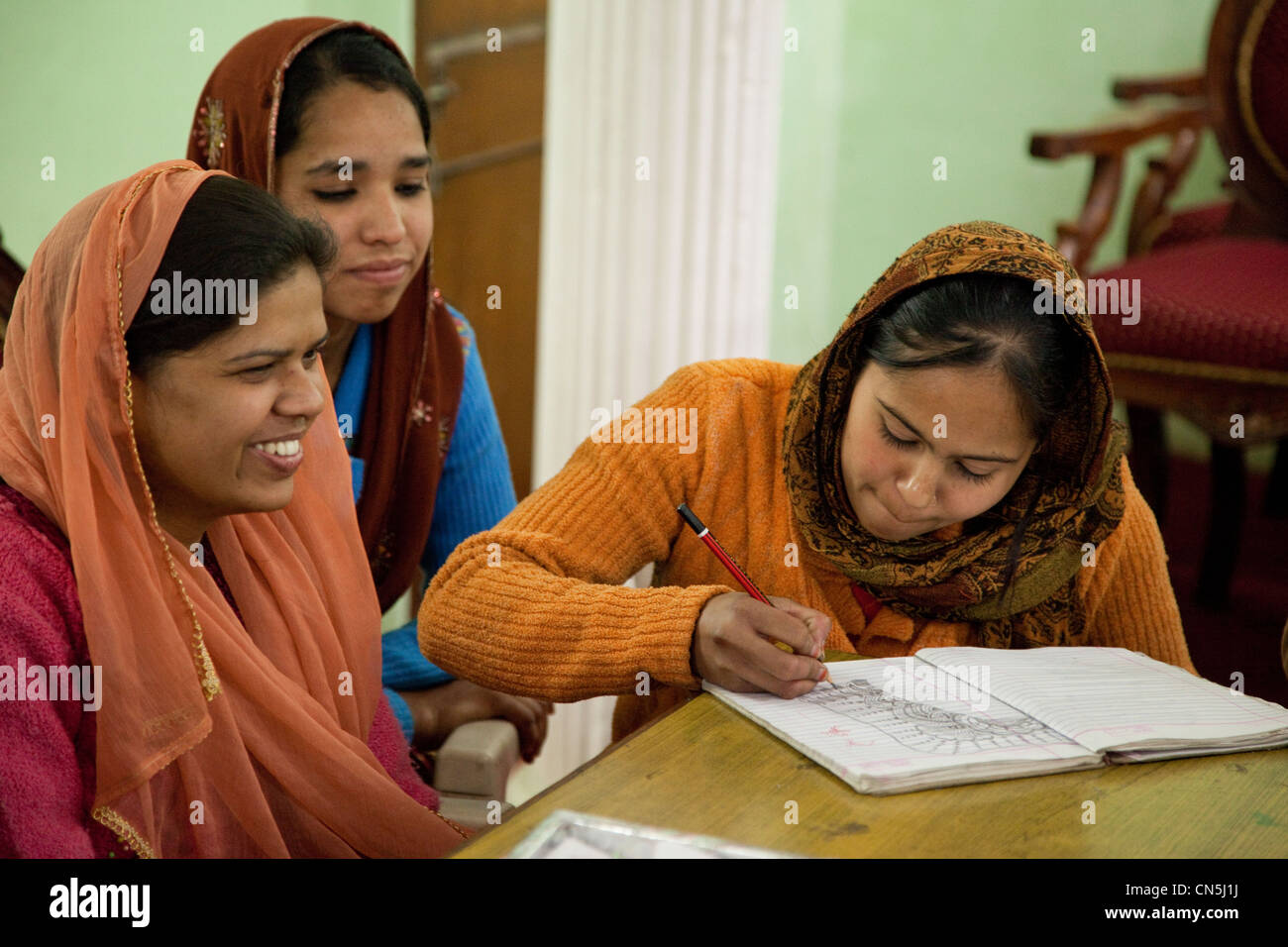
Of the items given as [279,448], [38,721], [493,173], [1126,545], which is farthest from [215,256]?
[493,173]

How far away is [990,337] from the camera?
1.29m

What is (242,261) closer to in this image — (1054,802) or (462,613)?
(462,613)

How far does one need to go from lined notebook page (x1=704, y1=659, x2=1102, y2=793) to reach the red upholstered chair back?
1.89 metres

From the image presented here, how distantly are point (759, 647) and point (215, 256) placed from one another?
0.60 metres

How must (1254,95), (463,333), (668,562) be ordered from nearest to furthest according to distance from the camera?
(668,562) → (463,333) → (1254,95)

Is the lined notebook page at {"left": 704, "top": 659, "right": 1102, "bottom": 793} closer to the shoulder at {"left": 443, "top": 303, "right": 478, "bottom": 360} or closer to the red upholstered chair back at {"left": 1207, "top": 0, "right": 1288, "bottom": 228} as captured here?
the shoulder at {"left": 443, "top": 303, "right": 478, "bottom": 360}

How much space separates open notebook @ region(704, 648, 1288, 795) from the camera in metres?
0.98

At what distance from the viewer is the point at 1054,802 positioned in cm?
95

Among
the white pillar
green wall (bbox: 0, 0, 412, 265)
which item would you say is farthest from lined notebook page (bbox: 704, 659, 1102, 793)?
green wall (bbox: 0, 0, 412, 265)

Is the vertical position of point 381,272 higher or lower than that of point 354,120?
lower

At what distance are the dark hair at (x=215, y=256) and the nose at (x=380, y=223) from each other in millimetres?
501

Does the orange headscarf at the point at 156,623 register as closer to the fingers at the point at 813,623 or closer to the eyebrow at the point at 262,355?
the eyebrow at the point at 262,355

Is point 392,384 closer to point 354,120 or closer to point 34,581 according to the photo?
point 354,120
